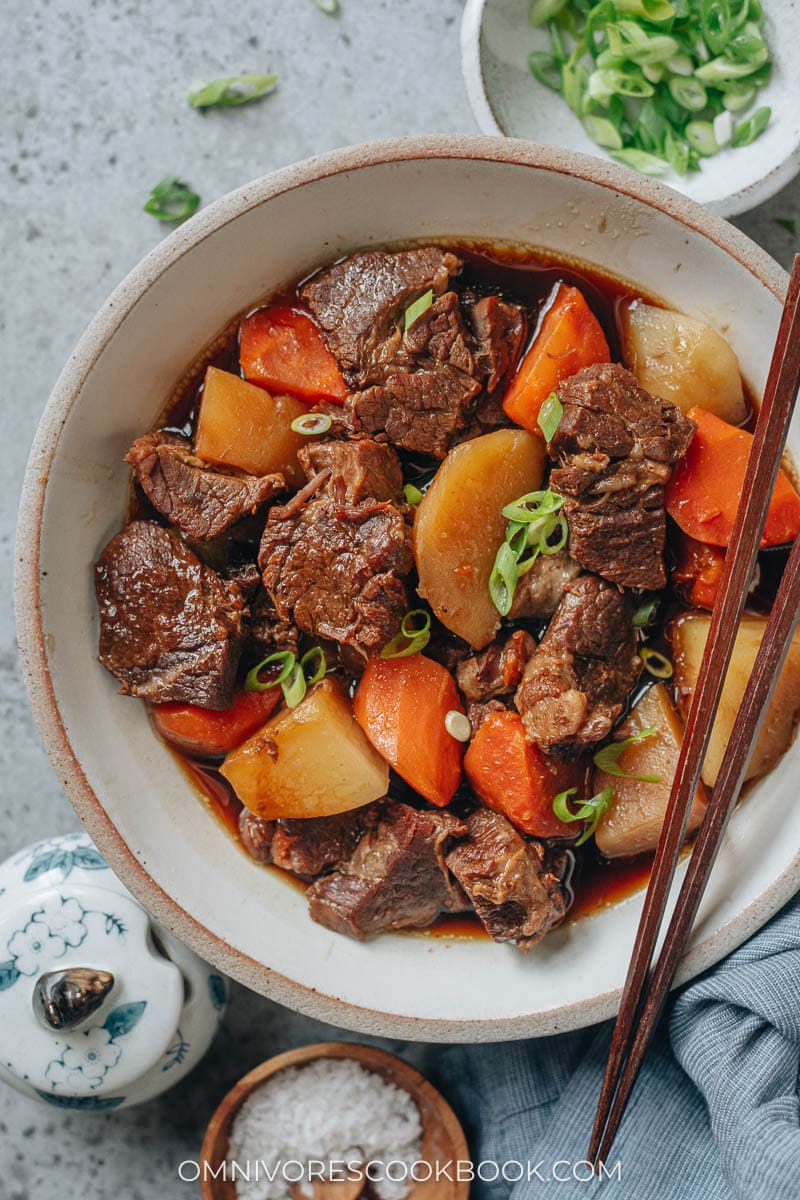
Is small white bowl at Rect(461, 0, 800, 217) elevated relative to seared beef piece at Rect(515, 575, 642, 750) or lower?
elevated

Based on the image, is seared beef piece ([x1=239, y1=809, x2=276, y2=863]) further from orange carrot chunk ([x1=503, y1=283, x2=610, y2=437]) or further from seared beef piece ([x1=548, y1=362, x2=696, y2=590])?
orange carrot chunk ([x1=503, y1=283, x2=610, y2=437])

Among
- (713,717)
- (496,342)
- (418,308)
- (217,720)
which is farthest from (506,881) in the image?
(418,308)

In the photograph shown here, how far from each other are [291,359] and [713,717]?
4.90 feet

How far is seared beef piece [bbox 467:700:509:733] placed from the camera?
285 centimetres

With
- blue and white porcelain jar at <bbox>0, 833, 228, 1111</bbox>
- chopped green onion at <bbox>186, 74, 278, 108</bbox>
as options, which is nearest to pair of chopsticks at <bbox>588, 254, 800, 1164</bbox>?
blue and white porcelain jar at <bbox>0, 833, 228, 1111</bbox>

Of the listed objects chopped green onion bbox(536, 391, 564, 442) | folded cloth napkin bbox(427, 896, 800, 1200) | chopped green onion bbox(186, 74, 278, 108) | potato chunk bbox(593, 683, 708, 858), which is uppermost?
chopped green onion bbox(186, 74, 278, 108)

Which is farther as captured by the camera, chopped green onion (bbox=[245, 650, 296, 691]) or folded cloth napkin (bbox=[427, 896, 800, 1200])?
chopped green onion (bbox=[245, 650, 296, 691])

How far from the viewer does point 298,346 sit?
288 centimetres

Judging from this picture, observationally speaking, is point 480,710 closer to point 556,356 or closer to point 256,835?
point 256,835

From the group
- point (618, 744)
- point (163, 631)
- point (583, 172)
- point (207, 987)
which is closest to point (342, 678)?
point (163, 631)

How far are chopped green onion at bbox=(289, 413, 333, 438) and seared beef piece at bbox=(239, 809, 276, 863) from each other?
1.10m

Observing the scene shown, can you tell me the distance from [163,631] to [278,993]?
102 cm

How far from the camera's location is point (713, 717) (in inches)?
101

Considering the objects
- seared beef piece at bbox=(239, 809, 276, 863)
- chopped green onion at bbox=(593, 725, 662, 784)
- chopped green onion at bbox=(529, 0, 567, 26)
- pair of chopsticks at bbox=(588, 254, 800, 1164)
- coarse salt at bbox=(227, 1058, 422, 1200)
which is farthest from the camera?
coarse salt at bbox=(227, 1058, 422, 1200)
